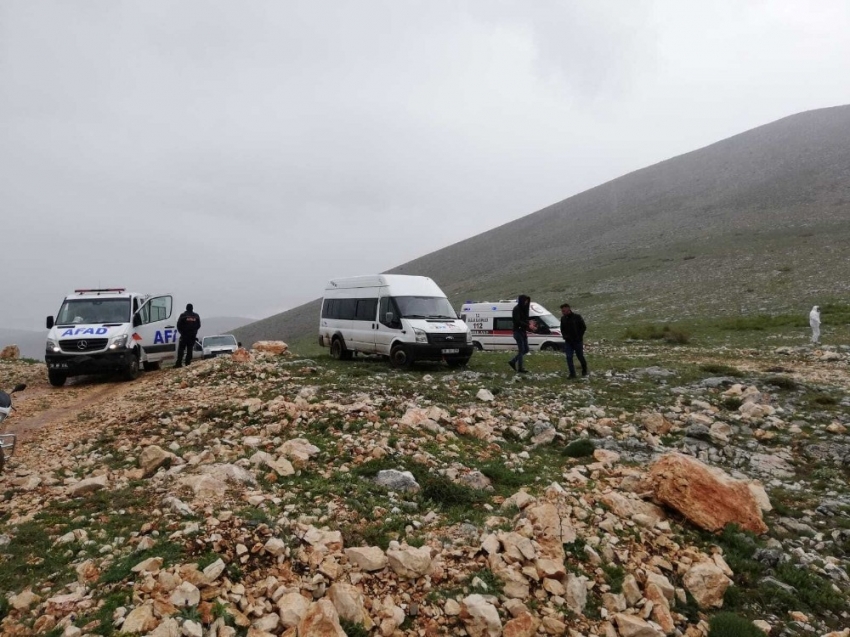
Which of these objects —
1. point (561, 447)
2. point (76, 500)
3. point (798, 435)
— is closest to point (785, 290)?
point (798, 435)

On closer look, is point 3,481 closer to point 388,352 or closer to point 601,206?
point 388,352

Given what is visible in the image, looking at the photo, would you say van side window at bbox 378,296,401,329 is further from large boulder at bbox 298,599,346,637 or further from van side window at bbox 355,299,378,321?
large boulder at bbox 298,599,346,637

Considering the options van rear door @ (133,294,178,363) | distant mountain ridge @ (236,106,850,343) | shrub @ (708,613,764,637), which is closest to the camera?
shrub @ (708,613,764,637)

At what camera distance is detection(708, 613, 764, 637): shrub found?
4.42 meters

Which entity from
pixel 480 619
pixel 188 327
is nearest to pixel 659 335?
pixel 188 327

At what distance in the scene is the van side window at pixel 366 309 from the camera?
55.2 feet

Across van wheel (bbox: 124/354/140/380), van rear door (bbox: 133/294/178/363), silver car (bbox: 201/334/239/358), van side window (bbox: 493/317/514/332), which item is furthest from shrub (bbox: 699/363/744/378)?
silver car (bbox: 201/334/239/358)

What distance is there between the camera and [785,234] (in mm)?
53062

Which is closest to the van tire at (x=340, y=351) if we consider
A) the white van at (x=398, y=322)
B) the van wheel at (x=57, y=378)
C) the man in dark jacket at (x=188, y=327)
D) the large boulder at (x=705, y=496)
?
the white van at (x=398, y=322)

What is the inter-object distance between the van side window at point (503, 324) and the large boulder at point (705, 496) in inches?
671

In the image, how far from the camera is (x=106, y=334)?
14.8 meters

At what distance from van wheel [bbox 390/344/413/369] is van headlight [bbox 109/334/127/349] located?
25.6 feet

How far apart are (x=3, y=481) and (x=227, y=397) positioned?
4290 millimetres

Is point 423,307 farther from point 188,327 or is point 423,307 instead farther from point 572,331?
point 188,327
